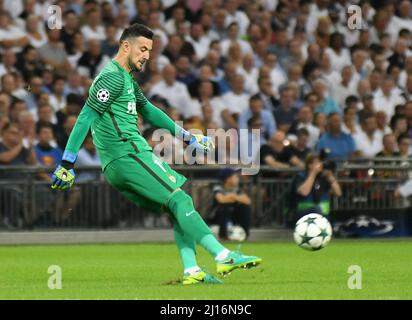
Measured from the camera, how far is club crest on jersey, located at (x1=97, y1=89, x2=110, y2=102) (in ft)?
37.8

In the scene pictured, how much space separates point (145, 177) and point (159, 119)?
0.90 m

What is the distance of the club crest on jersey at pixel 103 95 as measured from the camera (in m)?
11.5

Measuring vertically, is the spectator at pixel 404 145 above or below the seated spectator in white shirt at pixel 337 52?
below

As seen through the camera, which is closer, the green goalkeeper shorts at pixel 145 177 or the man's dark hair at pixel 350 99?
the green goalkeeper shorts at pixel 145 177

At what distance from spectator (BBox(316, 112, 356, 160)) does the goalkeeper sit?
36.2 feet

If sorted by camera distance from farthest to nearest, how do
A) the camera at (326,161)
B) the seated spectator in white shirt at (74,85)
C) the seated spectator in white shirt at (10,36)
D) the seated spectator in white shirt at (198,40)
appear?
the seated spectator in white shirt at (198,40) < the seated spectator in white shirt at (10,36) < the seated spectator in white shirt at (74,85) < the camera at (326,161)

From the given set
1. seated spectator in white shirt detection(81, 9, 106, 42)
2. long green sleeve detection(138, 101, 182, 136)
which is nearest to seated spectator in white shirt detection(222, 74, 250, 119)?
seated spectator in white shirt detection(81, 9, 106, 42)

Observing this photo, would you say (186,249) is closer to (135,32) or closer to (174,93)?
(135,32)

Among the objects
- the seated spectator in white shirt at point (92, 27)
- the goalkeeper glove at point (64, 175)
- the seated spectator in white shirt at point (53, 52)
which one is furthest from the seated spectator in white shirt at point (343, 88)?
the goalkeeper glove at point (64, 175)

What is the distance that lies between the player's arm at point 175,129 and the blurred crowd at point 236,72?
845cm

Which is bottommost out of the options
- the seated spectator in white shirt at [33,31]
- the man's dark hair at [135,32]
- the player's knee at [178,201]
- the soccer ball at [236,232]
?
the soccer ball at [236,232]

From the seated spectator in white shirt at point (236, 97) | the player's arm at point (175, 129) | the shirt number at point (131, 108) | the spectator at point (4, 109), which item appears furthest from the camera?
the seated spectator in white shirt at point (236, 97)

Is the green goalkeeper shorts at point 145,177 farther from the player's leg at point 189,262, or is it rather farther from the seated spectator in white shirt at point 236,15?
the seated spectator in white shirt at point 236,15

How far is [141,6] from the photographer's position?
23.9 meters
